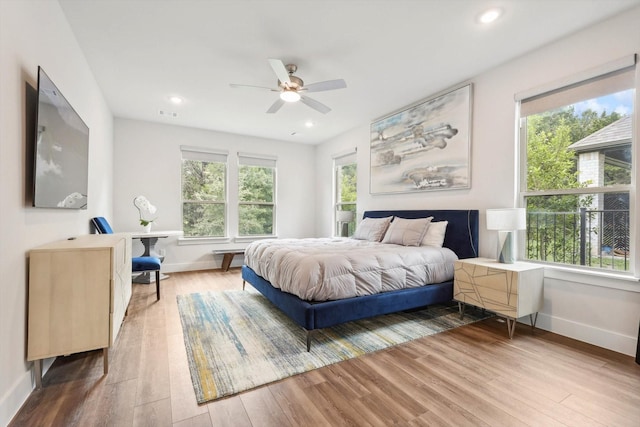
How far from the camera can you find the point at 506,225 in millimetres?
2684

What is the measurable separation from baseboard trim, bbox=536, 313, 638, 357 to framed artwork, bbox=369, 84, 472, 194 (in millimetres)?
1630

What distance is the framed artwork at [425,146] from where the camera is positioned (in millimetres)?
3523

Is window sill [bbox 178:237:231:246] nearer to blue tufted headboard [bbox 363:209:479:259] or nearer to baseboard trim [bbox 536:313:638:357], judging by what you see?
blue tufted headboard [bbox 363:209:479:259]

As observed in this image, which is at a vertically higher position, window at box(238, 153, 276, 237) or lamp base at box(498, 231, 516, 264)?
window at box(238, 153, 276, 237)

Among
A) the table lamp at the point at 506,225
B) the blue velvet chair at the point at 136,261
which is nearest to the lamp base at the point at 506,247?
the table lamp at the point at 506,225

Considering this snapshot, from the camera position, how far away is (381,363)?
2.12m

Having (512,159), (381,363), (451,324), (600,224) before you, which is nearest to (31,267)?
(381,363)

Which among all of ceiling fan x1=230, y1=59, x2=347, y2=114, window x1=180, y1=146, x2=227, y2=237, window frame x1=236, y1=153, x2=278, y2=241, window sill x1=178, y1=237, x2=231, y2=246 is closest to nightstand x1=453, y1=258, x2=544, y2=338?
ceiling fan x1=230, y1=59, x2=347, y2=114

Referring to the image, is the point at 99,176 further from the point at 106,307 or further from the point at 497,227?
the point at 497,227

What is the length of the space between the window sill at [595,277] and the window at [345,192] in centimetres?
313

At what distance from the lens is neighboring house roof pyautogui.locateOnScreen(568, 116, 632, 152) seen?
7.65 ft

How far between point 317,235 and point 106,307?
512 centimetres

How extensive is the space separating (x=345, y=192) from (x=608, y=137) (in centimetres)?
405

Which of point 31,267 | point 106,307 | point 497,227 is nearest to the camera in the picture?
point 31,267
